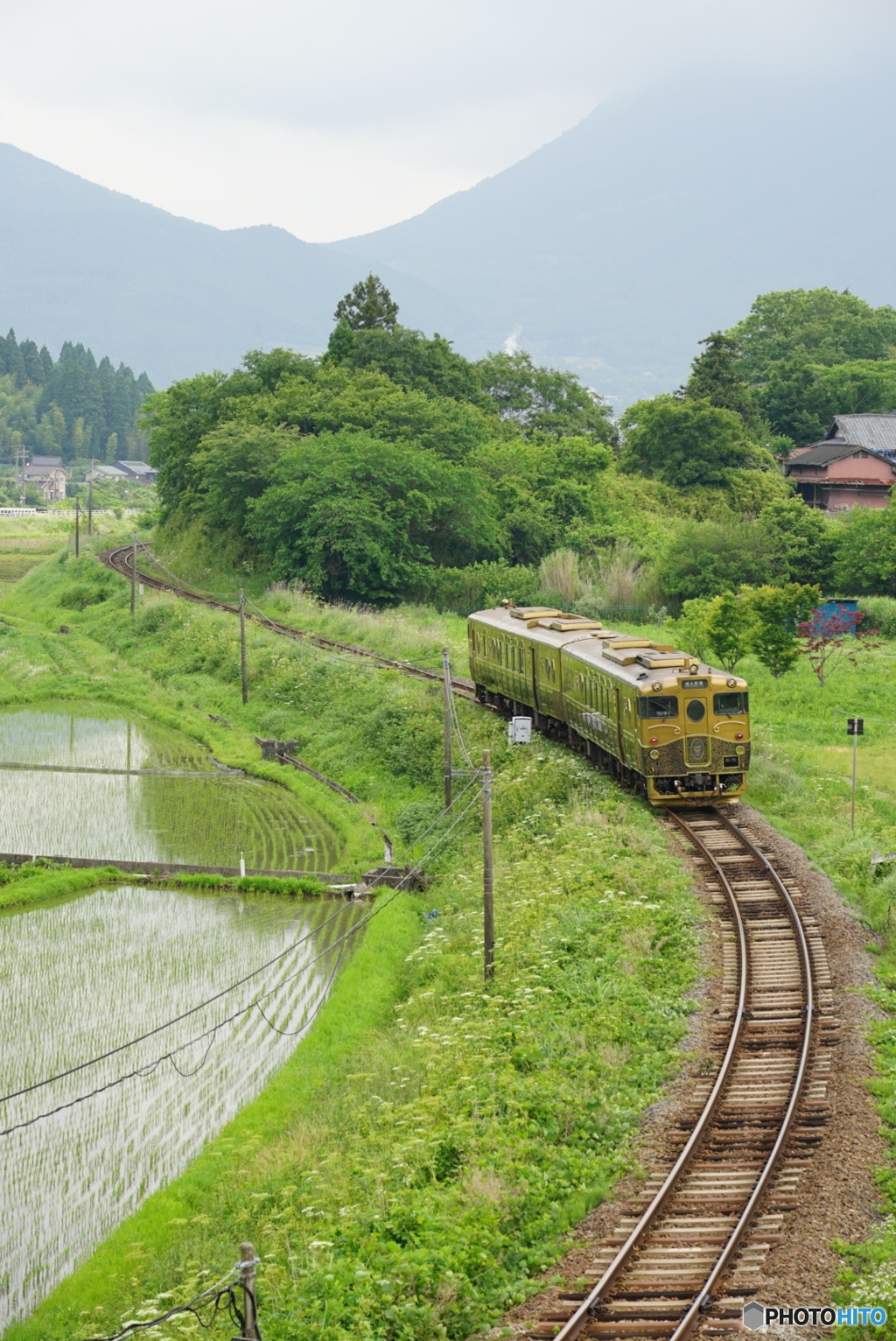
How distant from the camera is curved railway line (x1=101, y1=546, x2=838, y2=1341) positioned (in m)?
9.40

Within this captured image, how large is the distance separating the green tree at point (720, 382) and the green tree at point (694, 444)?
334 cm

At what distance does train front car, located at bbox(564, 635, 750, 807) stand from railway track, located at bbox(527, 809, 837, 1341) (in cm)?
412

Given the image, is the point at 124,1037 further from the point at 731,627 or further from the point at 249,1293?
the point at 731,627

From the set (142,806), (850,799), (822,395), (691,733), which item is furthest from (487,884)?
(822,395)

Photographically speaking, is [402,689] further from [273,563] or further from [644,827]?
[273,563]

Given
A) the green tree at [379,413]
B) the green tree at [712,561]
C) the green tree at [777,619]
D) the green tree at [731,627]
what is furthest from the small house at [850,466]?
the green tree at [731,627]

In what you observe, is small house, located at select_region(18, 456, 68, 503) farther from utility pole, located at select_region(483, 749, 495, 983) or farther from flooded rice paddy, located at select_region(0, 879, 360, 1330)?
utility pole, located at select_region(483, 749, 495, 983)

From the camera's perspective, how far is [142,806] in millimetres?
29516

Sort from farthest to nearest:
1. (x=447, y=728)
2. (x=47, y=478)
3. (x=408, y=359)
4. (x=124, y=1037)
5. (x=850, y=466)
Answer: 1. (x=47, y=478)
2. (x=408, y=359)
3. (x=850, y=466)
4. (x=447, y=728)
5. (x=124, y=1037)

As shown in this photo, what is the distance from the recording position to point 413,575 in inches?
1921

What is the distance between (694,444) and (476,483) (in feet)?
48.4

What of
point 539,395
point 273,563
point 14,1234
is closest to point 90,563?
point 273,563

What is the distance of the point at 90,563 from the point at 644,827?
44.1 metres

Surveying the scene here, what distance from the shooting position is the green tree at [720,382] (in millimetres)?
65625
